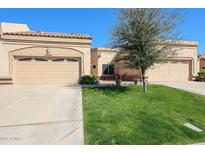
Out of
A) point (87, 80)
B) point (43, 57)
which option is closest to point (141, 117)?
point (87, 80)

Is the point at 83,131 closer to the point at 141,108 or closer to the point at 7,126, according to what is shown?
the point at 7,126

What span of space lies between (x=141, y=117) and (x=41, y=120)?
391 cm

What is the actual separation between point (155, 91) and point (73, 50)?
315 inches

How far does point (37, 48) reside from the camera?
20.6 metres

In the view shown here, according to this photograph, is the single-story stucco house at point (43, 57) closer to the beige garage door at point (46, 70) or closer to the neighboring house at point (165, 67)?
the beige garage door at point (46, 70)

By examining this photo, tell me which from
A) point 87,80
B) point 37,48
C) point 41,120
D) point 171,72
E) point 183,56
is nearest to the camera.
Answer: point 41,120

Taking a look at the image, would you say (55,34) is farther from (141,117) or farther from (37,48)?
(141,117)

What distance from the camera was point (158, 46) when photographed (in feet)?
50.3

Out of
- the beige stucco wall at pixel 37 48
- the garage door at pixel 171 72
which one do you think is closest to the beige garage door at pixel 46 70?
the beige stucco wall at pixel 37 48

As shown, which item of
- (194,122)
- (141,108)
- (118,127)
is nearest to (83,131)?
(118,127)

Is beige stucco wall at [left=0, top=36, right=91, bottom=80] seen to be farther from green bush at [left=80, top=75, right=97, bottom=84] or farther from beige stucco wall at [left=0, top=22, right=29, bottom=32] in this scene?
beige stucco wall at [left=0, top=22, right=29, bottom=32]

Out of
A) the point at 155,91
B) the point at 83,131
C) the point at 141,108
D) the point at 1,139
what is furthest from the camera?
the point at 155,91

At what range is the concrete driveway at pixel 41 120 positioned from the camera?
7.69 m

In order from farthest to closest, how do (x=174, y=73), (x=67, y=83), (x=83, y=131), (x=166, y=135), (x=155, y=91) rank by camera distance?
(x=174, y=73), (x=67, y=83), (x=155, y=91), (x=166, y=135), (x=83, y=131)
